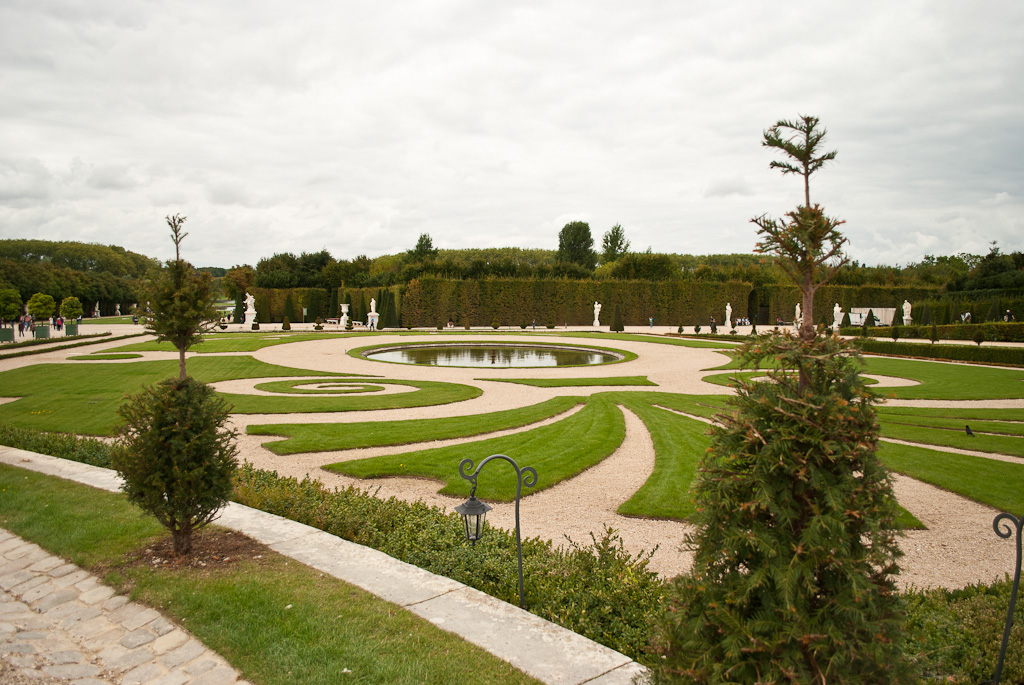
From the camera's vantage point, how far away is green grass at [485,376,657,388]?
1747 centimetres

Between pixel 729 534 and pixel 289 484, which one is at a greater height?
pixel 729 534

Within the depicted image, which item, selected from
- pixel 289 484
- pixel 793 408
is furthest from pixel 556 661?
pixel 289 484

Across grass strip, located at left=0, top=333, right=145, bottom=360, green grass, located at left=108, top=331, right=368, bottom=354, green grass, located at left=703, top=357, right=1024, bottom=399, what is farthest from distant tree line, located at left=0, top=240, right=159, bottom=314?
green grass, located at left=703, top=357, right=1024, bottom=399

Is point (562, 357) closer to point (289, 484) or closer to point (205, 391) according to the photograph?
point (289, 484)

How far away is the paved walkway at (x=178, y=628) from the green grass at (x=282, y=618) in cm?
12

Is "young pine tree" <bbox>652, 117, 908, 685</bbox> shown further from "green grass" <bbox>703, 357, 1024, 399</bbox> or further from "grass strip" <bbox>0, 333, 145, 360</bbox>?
"grass strip" <bbox>0, 333, 145, 360</bbox>

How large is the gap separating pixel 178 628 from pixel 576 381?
1455cm

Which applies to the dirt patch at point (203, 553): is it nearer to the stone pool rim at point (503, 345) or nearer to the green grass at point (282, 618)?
Result: the green grass at point (282, 618)

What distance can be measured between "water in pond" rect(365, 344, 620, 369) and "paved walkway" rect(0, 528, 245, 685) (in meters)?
17.5

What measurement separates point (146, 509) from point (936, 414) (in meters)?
15.8

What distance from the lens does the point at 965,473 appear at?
30.1ft

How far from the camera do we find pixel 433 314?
4547 centimetres

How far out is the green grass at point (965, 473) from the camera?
813 centimetres

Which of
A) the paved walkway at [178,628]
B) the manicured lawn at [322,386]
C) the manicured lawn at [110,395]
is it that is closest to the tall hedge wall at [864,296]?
the manicured lawn at [322,386]
